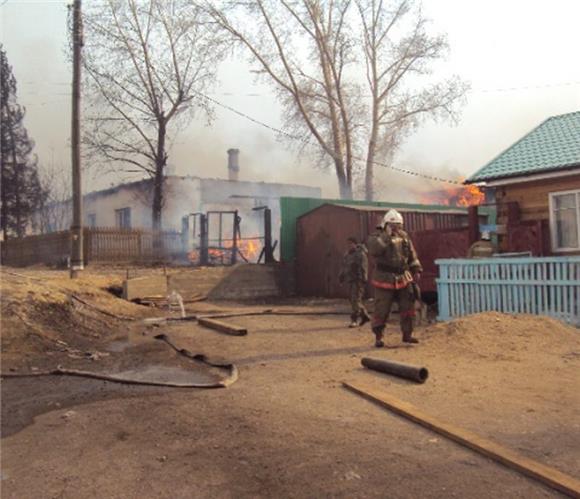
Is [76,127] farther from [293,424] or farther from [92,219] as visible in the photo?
[92,219]

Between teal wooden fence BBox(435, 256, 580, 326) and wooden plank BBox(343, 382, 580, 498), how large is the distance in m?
5.25

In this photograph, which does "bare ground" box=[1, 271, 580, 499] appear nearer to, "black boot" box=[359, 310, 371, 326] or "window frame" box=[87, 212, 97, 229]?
"black boot" box=[359, 310, 371, 326]

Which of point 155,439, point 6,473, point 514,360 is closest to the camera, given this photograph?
point 6,473

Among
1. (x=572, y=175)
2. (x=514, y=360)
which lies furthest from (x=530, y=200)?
(x=514, y=360)

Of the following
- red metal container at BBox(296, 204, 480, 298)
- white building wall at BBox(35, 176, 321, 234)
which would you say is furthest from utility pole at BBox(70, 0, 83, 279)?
white building wall at BBox(35, 176, 321, 234)

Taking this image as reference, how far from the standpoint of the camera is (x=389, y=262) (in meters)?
7.71

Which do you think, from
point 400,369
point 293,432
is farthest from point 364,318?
point 293,432

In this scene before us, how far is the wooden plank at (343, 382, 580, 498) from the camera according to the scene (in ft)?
9.81

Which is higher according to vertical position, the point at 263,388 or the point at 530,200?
the point at 530,200

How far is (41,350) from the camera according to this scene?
7.05m

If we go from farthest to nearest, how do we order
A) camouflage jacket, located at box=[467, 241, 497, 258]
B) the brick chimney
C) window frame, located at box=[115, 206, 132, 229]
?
the brick chimney < window frame, located at box=[115, 206, 132, 229] < camouflage jacket, located at box=[467, 241, 497, 258]

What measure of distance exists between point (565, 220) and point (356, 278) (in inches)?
181

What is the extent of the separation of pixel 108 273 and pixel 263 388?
1261cm

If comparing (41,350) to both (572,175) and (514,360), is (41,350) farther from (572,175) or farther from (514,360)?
(572,175)
